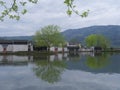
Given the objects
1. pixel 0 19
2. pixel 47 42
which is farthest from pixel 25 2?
pixel 47 42

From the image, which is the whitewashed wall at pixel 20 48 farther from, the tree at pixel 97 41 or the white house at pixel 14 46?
the tree at pixel 97 41

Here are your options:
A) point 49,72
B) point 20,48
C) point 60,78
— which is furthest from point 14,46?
point 60,78

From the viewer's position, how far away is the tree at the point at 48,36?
99062 mm

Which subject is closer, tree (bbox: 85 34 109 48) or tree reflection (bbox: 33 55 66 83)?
tree reflection (bbox: 33 55 66 83)

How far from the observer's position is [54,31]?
331 ft

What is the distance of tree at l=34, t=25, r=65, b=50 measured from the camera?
3900 inches

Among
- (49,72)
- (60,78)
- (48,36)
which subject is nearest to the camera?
(60,78)

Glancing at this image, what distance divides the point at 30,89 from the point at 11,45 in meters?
86.1

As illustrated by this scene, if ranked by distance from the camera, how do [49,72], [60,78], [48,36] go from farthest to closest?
[48,36], [49,72], [60,78]

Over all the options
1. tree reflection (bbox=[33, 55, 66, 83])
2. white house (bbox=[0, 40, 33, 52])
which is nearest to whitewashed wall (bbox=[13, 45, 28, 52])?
white house (bbox=[0, 40, 33, 52])

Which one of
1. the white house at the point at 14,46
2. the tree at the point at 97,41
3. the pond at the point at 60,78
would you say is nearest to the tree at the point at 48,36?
the white house at the point at 14,46

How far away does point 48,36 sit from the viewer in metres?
98.8

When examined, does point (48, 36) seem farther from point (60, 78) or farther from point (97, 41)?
point (60, 78)

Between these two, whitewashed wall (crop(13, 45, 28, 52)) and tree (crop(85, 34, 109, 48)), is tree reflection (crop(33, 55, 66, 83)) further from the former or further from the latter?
tree (crop(85, 34, 109, 48))
